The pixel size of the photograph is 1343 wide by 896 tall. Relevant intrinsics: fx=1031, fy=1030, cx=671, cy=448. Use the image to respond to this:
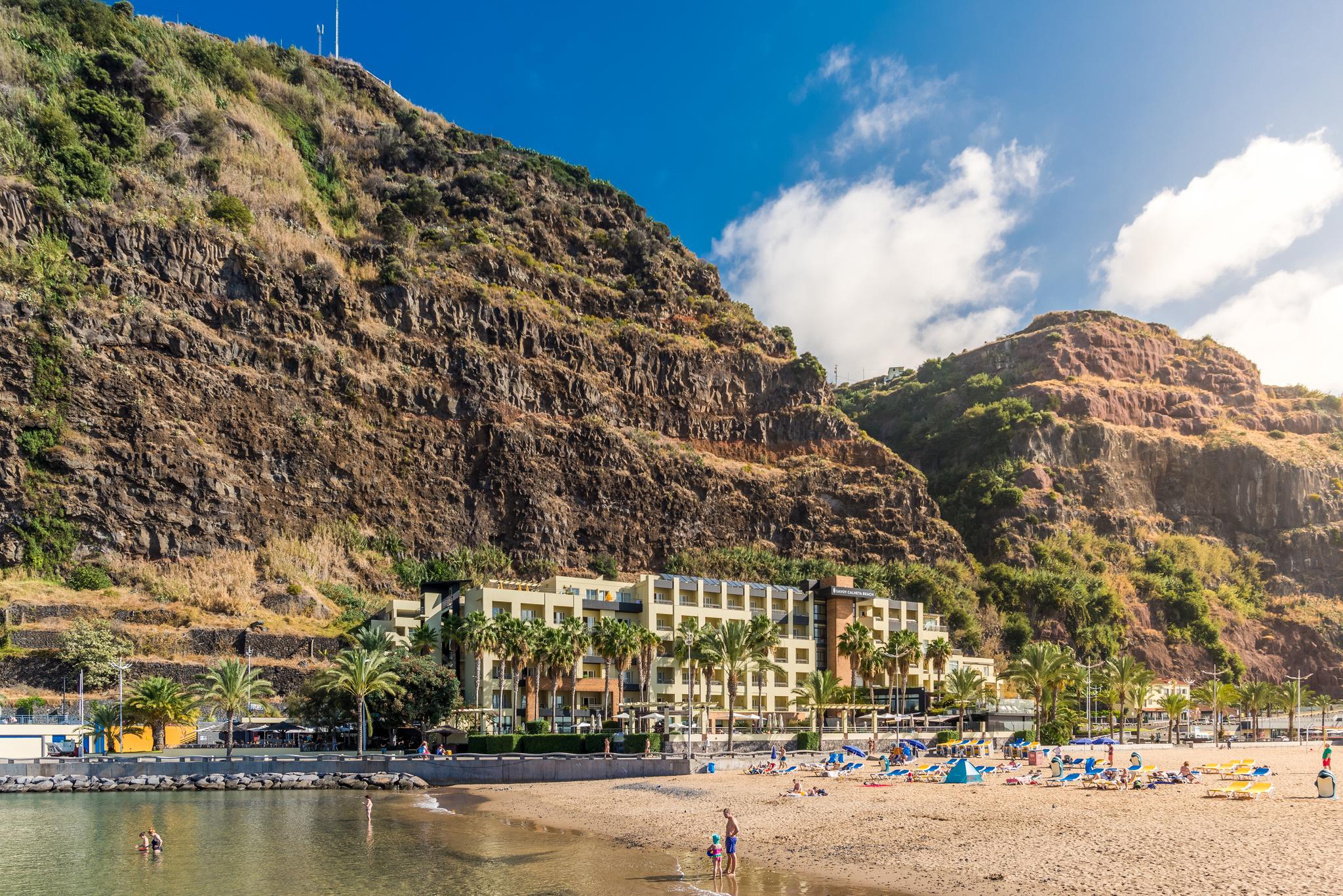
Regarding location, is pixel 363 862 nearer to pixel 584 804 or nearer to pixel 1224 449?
pixel 584 804

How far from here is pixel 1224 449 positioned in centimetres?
15175

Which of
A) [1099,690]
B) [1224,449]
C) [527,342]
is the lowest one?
[1099,690]

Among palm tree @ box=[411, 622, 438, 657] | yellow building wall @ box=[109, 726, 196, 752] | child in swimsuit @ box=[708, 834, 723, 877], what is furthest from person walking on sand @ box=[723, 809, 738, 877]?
yellow building wall @ box=[109, 726, 196, 752]

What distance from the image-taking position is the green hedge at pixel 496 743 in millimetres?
56969

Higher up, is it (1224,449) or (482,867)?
(1224,449)

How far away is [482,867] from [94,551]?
218ft

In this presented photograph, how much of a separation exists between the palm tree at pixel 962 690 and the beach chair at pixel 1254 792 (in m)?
31.7

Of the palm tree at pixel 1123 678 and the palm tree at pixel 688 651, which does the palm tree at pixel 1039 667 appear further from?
the palm tree at pixel 688 651

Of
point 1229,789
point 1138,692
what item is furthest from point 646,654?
point 1229,789

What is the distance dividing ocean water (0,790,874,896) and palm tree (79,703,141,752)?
15771mm

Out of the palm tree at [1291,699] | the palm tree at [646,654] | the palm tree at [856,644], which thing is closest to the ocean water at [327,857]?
the palm tree at [646,654]

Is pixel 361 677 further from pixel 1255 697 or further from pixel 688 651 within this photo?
pixel 1255 697

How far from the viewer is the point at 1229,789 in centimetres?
3872

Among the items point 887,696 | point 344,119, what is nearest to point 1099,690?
point 887,696
